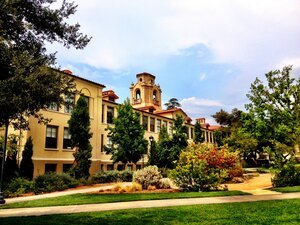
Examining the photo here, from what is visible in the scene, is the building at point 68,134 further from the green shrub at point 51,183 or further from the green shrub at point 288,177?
the green shrub at point 288,177

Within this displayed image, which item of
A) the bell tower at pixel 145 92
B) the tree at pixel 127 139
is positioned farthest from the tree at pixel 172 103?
the tree at pixel 127 139

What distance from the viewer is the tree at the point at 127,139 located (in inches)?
1244

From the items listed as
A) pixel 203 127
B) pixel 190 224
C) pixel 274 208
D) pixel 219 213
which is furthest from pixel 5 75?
pixel 203 127

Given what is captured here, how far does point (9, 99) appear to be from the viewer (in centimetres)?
709

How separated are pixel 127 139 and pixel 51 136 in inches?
299

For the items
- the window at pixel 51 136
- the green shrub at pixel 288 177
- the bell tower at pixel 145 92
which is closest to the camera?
the green shrub at pixel 288 177

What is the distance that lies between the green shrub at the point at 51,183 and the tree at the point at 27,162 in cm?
284

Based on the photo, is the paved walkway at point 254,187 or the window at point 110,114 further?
the window at point 110,114

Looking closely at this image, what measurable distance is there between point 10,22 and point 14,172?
17925 millimetres

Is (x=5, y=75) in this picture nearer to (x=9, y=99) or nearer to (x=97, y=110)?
(x=9, y=99)

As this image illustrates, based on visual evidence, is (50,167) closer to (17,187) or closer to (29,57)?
(17,187)

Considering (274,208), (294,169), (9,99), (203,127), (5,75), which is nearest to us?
(9,99)

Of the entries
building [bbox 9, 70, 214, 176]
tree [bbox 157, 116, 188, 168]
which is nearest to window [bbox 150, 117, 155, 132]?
building [bbox 9, 70, 214, 176]

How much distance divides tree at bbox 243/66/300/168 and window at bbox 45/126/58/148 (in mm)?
18031
